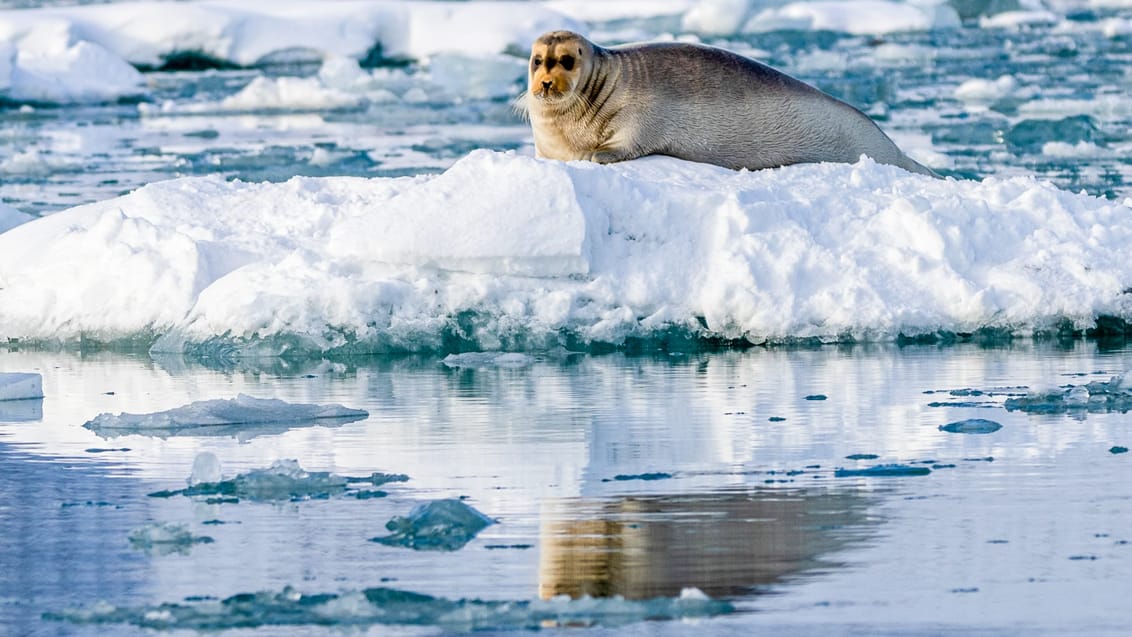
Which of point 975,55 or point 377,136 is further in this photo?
point 975,55

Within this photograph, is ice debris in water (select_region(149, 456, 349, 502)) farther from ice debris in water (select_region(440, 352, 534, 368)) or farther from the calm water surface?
ice debris in water (select_region(440, 352, 534, 368))

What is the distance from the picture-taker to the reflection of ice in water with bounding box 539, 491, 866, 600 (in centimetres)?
470

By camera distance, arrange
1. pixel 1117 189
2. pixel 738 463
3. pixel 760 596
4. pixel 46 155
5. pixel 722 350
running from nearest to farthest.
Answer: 1. pixel 760 596
2. pixel 738 463
3. pixel 722 350
4. pixel 1117 189
5. pixel 46 155

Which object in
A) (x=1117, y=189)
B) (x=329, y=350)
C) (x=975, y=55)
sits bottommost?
(x=329, y=350)

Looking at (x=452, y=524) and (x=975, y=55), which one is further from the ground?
(x=975, y=55)

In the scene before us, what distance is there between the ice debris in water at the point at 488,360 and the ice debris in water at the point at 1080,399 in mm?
2073

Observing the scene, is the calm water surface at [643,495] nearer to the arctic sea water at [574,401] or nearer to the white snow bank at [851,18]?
the arctic sea water at [574,401]

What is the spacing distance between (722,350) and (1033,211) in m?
1.50

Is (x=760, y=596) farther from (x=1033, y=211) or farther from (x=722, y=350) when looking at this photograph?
(x=1033, y=211)

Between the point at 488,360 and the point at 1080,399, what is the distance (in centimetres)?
242

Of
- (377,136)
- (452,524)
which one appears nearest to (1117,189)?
(377,136)

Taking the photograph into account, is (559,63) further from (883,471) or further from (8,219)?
(883,471)

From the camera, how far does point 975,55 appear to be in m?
28.1

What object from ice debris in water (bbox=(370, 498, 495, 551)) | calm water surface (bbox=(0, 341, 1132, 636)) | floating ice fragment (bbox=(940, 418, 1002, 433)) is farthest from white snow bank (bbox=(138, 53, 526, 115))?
ice debris in water (bbox=(370, 498, 495, 551))
